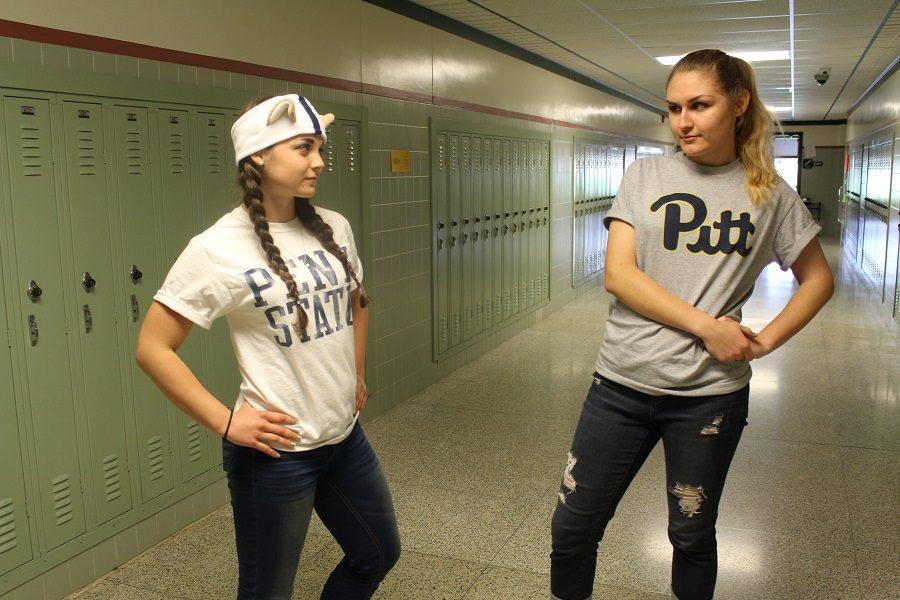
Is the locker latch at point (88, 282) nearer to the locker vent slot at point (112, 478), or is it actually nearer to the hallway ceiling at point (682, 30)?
the locker vent slot at point (112, 478)

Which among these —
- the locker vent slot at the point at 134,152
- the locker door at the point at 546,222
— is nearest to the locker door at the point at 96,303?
the locker vent slot at the point at 134,152

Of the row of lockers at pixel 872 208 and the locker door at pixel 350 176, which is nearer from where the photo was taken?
the locker door at pixel 350 176

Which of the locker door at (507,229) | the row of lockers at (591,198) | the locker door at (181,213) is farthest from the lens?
the row of lockers at (591,198)

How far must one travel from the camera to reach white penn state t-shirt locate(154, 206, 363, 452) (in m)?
1.44

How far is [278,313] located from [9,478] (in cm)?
139

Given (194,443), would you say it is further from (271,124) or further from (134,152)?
(271,124)

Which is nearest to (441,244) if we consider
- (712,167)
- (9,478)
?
(9,478)

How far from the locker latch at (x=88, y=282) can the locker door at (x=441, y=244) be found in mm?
2797

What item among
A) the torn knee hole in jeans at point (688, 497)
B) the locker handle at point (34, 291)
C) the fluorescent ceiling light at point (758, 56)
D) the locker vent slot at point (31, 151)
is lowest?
the torn knee hole in jeans at point (688, 497)

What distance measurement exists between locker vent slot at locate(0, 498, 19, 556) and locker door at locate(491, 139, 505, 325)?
425 centimetres

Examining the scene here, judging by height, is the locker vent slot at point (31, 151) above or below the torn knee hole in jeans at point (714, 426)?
above

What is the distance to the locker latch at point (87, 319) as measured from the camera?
255 cm

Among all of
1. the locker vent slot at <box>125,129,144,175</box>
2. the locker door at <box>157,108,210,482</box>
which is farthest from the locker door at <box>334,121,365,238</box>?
the locker vent slot at <box>125,129,144,175</box>

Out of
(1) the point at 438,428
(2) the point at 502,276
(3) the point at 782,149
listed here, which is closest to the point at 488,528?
(1) the point at 438,428
